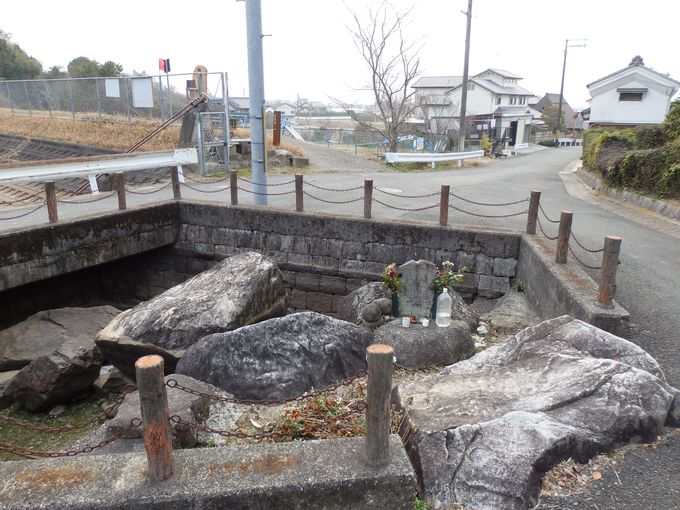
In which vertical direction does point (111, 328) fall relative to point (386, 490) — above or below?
below

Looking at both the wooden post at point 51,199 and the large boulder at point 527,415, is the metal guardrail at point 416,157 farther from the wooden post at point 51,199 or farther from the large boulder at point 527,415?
the large boulder at point 527,415

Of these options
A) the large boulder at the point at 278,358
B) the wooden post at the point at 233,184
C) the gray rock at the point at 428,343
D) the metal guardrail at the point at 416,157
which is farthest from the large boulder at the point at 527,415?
the metal guardrail at the point at 416,157

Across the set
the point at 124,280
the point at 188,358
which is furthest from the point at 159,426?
the point at 124,280

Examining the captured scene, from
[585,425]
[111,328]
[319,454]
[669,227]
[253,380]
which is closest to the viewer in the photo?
[319,454]

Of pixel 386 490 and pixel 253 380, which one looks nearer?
pixel 386 490

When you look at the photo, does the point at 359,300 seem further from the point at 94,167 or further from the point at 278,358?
the point at 94,167

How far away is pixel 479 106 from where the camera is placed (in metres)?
41.3

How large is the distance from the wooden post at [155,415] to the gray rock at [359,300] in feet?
14.1

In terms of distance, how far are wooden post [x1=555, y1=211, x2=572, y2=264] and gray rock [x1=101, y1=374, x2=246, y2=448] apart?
177 inches

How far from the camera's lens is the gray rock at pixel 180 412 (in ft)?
13.9

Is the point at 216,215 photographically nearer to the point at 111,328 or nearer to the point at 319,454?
the point at 111,328

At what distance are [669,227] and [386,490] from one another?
33.2 ft

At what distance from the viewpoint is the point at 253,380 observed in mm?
5512

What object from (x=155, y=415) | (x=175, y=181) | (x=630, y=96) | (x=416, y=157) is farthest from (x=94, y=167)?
(x=630, y=96)
